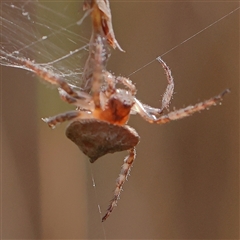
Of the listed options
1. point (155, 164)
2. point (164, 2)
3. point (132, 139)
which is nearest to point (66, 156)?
point (155, 164)

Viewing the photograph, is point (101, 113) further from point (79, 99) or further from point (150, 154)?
point (150, 154)

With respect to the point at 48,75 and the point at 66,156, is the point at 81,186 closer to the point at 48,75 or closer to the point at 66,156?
the point at 66,156

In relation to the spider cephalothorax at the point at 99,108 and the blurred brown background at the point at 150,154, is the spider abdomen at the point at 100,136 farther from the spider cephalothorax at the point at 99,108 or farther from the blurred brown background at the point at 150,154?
the blurred brown background at the point at 150,154

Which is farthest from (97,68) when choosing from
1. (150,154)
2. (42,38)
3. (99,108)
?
(150,154)

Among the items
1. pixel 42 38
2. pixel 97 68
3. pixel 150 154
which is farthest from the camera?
pixel 150 154

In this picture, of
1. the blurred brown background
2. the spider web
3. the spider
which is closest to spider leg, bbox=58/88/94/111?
the spider

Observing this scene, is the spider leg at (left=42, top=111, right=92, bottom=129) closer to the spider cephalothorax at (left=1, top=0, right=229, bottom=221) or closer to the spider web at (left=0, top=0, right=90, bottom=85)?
the spider cephalothorax at (left=1, top=0, right=229, bottom=221)
